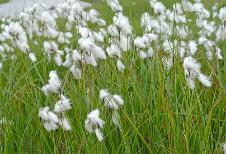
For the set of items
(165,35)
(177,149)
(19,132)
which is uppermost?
(165,35)

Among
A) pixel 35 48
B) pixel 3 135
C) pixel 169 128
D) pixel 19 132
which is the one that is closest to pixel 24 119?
pixel 19 132

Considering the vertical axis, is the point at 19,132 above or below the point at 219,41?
below

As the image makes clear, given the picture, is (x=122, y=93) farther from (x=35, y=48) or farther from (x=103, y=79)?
(x=35, y=48)

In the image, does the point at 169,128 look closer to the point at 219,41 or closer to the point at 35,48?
the point at 219,41

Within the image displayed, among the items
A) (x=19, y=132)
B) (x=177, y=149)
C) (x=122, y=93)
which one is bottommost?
(x=177, y=149)

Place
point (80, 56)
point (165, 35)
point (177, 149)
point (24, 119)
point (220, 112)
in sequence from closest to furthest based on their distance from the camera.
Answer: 1. point (177, 149)
2. point (80, 56)
3. point (220, 112)
4. point (24, 119)
5. point (165, 35)

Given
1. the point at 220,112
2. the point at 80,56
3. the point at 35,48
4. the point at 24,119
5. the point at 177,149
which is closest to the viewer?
the point at 177,149

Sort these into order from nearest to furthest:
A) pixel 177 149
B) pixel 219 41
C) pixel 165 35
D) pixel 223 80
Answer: pixel 177 149, pixel 223 80, pixel 165 35, pixel 219 41

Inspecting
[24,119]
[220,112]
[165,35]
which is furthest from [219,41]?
[24,119]

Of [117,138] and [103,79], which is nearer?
[117,138]
